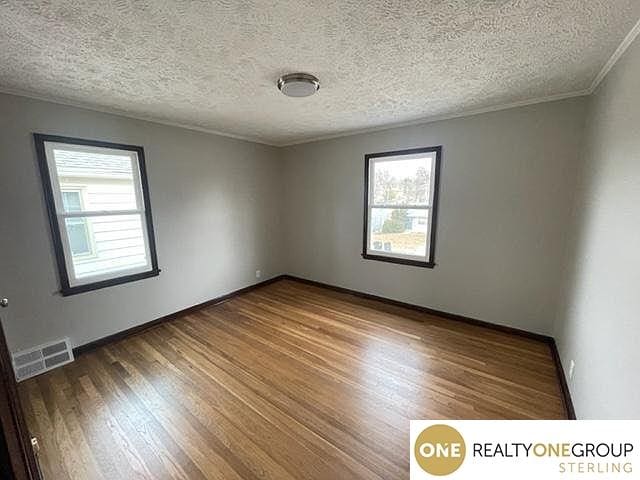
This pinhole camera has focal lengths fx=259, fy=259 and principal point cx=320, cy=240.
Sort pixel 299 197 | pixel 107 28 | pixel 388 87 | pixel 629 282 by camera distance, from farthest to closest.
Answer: pixel 299 197 < pixel 388 87 < pixel 107 28 < pixel 629 282

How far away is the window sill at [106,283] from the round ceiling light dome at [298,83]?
2.46m

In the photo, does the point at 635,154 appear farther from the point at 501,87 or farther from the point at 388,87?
the point at 388,87

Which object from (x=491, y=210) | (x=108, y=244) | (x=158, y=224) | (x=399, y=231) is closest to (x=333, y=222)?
(x=399, y=231)

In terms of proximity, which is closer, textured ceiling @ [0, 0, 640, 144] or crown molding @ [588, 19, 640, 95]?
textured ceiling @ [0, 0, 640, 144]

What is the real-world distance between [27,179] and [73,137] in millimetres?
509

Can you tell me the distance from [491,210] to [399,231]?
104cm

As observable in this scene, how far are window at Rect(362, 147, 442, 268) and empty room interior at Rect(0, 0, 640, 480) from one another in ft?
0.09

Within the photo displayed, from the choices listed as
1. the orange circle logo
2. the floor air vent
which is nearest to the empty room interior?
the floor air vent

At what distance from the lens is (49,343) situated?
90.9 inches

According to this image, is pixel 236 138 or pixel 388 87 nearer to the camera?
pixel 388 87

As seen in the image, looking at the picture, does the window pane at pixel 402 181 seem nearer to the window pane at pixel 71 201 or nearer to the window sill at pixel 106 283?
the window sill at pixel 106 283

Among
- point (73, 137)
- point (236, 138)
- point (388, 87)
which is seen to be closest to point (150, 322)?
point (73, 137)

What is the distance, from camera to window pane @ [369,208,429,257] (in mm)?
3232

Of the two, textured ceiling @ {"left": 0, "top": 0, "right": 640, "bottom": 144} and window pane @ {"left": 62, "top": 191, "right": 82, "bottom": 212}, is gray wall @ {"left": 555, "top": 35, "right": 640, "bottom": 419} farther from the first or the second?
window pane @ {"left": 62, "top": 191, "right": 82, "bottom": 212}
